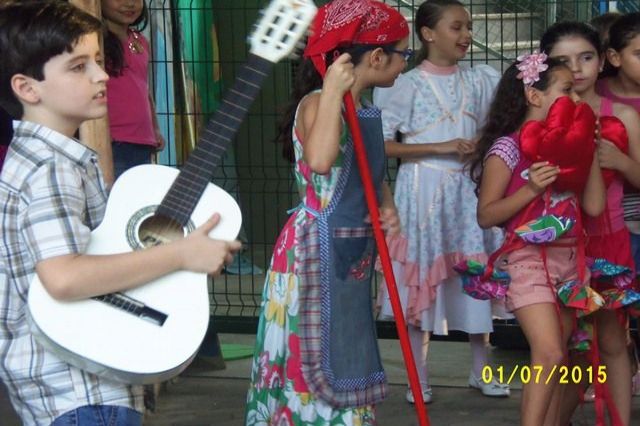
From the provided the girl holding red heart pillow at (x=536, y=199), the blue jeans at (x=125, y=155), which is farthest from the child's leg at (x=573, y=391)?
the blue jeans at (x=125, y=155)

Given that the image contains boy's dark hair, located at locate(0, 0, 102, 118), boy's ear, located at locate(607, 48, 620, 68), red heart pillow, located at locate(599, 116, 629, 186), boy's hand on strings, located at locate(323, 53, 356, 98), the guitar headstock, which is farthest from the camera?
boy's ear, located at locate(607, 48, 620, 68)

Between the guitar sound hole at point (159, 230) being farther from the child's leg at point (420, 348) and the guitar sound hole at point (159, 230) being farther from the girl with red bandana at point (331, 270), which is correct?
the child's leg at point (420, 348)

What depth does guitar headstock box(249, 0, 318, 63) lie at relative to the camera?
3.10 metres

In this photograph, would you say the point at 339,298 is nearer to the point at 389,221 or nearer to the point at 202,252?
the point at 389,221

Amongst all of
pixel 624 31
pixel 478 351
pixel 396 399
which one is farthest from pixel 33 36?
pixel 478 351

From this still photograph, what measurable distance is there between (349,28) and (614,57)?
4.55 feet

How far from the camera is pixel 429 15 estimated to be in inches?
215

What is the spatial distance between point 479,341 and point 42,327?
10.4 feet

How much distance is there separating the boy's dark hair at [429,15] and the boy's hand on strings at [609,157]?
130cm

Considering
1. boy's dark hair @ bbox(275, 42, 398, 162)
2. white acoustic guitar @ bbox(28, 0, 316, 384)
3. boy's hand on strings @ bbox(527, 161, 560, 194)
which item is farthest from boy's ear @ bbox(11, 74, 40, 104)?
boy's hand on strings @ bbox(527, 161, 560, 194)

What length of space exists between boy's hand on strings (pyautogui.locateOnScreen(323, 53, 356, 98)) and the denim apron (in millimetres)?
285

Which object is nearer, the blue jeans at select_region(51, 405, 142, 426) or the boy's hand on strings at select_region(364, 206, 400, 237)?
the blue jeans at select_region(51, 405, 142, 426)

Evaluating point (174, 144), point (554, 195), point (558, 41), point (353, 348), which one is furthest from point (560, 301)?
point (174, 144)

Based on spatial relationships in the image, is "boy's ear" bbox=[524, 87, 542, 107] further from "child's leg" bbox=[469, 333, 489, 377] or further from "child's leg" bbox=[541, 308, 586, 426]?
"child's leg" bbox=[469, 333, 489, 377]
